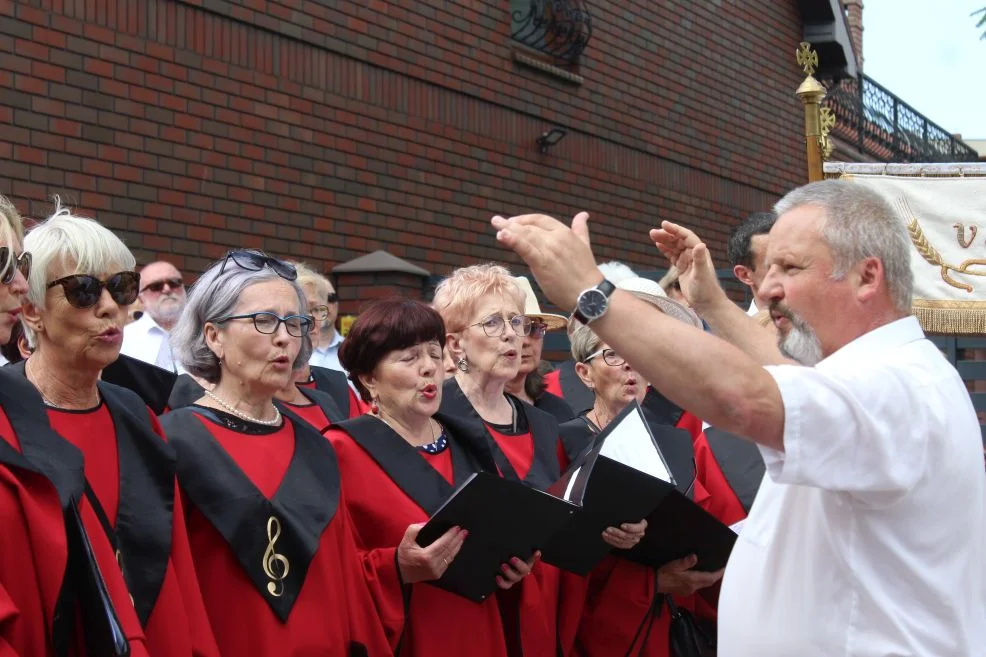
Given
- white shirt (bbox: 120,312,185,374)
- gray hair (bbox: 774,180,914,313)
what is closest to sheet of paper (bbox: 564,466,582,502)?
gray hair (bbox: 774,180,914,313)

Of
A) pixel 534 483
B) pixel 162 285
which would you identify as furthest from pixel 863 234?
pixel 162 285

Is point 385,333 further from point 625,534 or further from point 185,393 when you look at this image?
point 625,534

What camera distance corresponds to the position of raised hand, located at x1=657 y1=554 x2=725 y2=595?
4297mm

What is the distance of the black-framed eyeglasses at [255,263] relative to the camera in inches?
152

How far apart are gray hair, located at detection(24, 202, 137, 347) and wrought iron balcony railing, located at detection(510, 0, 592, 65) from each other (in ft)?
25.2

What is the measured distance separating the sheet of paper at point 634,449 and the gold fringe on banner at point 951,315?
2.30 metres

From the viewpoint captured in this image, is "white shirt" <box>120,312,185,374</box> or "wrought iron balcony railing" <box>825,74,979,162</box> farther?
"wrought iron balcony railing" <box>825,74,979,162</box>

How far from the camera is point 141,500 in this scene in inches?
122

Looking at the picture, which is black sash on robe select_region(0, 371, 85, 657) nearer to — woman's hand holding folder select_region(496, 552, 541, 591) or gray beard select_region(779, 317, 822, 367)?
woman's hand holding folder select_region(496, 552, 541, 591)

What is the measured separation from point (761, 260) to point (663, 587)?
148 centimetres

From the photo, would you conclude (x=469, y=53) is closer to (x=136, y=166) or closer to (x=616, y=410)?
(x=136, y=166)

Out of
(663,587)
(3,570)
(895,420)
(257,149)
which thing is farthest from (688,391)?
(257,149)

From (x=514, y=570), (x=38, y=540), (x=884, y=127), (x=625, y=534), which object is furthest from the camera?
(x=884, y=127)

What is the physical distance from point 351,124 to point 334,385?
12.0ft
